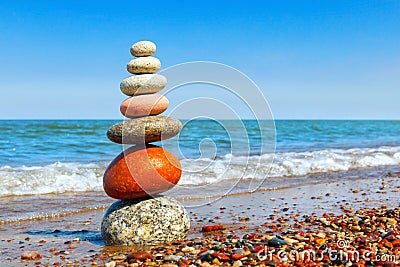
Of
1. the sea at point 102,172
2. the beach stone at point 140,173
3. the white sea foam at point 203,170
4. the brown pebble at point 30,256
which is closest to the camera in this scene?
the brown pebble at point 30,256

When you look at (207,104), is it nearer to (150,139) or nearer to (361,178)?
(150,139)

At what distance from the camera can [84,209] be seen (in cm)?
1095

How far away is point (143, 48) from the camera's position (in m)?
7.58

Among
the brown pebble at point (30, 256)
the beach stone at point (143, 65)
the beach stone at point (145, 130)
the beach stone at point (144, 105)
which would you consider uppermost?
the beach stone at point (143, 65)

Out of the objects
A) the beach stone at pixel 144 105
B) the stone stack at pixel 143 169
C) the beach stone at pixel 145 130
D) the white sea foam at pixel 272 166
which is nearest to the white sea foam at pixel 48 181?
the white sea foam at pixel 272 166

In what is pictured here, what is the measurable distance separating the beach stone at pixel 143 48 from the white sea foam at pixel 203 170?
7400 mm

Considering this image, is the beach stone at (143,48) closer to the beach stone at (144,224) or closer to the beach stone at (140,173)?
the beach stone at (140,173)

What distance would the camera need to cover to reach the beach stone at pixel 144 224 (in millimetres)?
7191

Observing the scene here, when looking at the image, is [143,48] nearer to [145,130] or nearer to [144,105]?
[144,105]

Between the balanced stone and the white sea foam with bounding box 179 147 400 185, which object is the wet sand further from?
the white sea foam with bounding box 179 147 400 185

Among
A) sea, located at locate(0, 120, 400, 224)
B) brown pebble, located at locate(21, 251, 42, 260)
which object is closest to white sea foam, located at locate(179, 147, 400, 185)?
sea, located at locate(0, 120, 400, 224)

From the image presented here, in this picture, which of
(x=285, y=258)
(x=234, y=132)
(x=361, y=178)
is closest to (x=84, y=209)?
(x=285, y=258)

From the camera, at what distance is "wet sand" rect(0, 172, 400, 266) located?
6488mm

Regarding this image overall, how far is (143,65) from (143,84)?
12.9 inches
